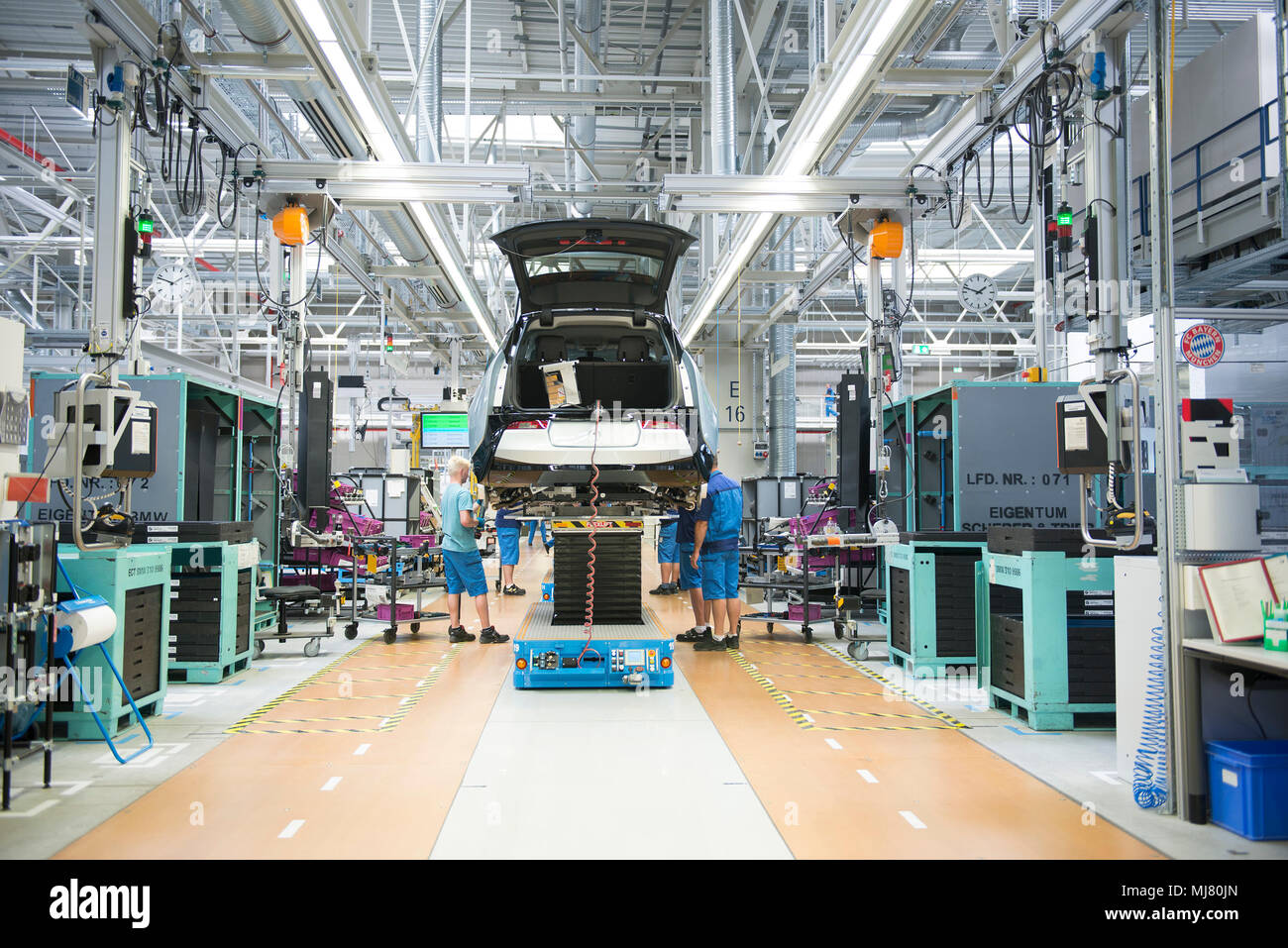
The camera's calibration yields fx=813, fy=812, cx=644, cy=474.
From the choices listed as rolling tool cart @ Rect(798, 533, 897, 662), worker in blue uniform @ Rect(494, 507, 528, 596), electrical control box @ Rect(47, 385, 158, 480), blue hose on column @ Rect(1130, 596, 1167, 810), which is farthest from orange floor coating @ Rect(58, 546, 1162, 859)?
worker in blue uniform @ Rect(494, 507, 528, 596)

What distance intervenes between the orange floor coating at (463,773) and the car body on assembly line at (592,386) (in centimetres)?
147

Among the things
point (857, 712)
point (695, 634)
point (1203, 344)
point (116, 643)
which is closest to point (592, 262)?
point (695, 634)

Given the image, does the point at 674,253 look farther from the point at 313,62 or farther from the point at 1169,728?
the point at 1169,728

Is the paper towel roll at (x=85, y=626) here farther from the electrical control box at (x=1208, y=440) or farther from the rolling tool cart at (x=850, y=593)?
the electrical control box at (x=1208, y=440)

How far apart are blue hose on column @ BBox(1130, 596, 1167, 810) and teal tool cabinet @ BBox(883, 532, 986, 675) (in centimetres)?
238

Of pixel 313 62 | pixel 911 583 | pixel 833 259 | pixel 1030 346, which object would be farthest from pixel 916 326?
pixel 313 62

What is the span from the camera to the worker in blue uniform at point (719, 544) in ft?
21.5

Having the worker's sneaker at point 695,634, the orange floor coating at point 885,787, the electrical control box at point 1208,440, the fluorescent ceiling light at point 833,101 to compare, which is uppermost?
the fluorescent ceiling light at point 833,101

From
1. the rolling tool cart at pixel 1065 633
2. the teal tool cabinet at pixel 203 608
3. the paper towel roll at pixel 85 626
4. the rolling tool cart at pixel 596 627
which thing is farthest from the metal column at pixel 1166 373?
the teal tool cabinet at pixel 203 608

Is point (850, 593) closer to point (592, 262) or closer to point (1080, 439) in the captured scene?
point (592, 262)

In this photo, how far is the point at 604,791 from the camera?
345cm
